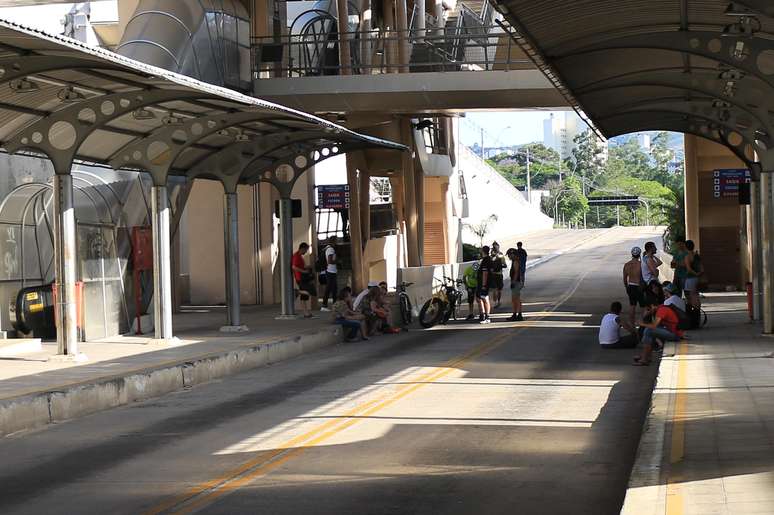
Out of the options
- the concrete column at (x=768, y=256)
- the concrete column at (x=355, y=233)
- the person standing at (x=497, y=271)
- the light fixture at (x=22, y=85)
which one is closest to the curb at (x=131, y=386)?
the light fixture at (x=22, y=85)

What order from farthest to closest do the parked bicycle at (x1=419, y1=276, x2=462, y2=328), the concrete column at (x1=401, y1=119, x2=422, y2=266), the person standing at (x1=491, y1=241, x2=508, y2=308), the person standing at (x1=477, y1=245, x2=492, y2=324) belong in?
the concrete column at (x1=401, y1=119, x2=422, y2=266) → the person standing at (x1=491, y1=241, x2=508, y2=308) → the parked bicycle at (x1=419, y1=276, x2=462, y2=328) → the person standing at (x1=477, y1=245, x2=492, y2=324)

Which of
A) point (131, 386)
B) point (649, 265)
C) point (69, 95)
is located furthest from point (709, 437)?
point (649, 265)

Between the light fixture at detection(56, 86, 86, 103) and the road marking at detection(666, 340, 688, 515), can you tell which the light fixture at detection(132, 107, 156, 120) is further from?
the road marking at detection(666, 340, 688, 515)

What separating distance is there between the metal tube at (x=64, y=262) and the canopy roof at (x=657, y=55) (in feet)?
25.3

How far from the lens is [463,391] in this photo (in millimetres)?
16797

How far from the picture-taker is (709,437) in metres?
11.2

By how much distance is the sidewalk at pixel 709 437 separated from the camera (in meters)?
8.25

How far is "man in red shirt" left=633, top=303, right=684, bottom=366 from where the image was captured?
65.3 feet

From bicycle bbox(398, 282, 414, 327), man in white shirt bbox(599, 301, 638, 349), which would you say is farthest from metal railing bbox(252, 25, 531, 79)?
man in white shirt bbox(599, 301, 638, 349)

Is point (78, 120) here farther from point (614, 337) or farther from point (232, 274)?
point (614, 337)

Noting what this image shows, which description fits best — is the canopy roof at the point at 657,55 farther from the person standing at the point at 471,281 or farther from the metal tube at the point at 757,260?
the person standing at the point at 471,281

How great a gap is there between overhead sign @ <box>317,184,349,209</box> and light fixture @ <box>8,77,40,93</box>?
24698 mm

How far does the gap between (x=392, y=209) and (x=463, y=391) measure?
34.2m

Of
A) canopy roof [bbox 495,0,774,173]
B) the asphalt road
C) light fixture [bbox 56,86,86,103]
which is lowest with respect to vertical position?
the asphalt road
